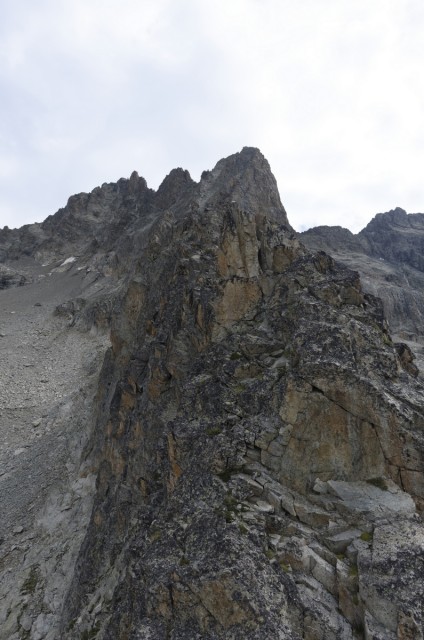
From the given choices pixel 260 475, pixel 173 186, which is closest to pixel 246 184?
pixel 173 186

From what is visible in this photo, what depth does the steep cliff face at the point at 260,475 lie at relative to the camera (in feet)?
29.5

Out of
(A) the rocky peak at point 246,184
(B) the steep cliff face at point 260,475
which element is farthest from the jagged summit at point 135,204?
(B) the steep cliff face at point 260,475

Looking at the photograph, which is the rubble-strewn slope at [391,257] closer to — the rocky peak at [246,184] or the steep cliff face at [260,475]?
the rocky peak at [246,184]

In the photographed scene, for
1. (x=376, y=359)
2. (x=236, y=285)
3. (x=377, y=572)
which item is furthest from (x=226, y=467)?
(x=236, y=285)

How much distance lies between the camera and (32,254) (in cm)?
12581

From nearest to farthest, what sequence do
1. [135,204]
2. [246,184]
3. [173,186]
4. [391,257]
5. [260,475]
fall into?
[260,475] < [246,184] < [173,186] < [391,257] < [135,204]

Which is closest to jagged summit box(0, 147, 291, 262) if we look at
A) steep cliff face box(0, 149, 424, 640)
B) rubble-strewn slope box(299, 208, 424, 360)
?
steep cliff face box(0, 149, 424, 640)

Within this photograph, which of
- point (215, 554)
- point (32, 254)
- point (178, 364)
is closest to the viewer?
point (215, 554)

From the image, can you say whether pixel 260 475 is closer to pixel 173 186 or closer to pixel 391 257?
pixel 173 186

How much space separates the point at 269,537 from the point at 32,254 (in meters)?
129

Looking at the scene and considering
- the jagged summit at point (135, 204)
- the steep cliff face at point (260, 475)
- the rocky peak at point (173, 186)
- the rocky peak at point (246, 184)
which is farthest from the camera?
the rocky peak at point (173, 186)

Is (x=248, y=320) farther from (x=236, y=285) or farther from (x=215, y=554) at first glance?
(x=215, y=554)

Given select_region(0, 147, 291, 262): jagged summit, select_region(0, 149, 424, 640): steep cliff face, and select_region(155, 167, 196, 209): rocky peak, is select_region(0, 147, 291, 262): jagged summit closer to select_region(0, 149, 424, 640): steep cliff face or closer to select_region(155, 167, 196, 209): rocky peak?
select_region(155, 167, 196, 209): rocky peak

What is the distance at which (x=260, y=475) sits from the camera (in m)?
11.5
